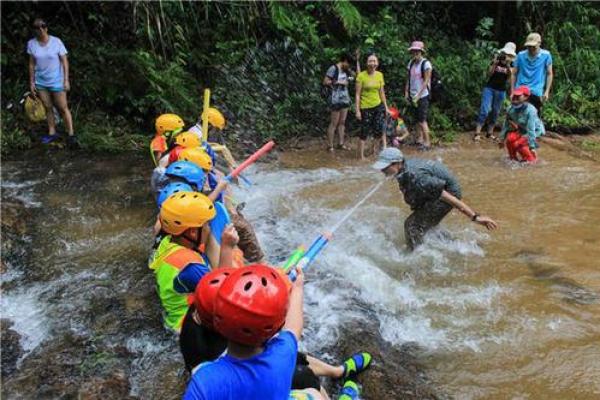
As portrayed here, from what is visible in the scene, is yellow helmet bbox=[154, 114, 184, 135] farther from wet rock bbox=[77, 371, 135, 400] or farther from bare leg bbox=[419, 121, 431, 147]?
bare leg bbox=[419, 121, 431, 147]

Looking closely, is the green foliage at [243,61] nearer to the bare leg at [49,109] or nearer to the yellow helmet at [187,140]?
the bare leg at [49,109]

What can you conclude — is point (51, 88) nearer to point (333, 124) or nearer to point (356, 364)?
point (333, 124)

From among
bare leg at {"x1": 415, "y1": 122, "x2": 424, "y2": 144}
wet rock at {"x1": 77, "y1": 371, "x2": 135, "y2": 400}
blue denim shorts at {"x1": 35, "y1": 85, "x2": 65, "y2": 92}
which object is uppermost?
blue denim shorts at {"x1": 35, "y1": 85, "x2": 65, "y2": 92}

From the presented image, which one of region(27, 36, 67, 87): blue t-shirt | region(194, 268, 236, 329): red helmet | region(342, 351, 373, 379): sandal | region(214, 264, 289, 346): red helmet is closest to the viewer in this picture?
region(214, 264, 289, 346): red helmet

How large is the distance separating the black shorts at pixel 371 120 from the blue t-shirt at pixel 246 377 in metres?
7.80

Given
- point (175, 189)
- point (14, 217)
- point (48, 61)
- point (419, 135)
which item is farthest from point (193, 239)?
point (419, 135)

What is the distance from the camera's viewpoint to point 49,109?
9367 millimetres

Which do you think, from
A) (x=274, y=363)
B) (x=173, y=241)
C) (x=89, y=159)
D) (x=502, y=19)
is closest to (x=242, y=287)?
(x=274, y=363)

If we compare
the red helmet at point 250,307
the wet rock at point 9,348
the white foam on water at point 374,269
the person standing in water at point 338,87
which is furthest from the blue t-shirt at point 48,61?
the red helmet at point 250,307

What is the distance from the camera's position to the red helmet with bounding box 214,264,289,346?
213cm

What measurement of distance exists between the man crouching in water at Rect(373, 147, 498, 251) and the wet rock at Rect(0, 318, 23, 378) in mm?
3548

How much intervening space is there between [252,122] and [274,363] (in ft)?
29.7

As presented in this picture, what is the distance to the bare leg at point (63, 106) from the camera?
9.25m

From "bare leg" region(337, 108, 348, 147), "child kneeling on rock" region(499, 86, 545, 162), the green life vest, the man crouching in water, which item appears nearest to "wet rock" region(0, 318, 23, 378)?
the green life vest
